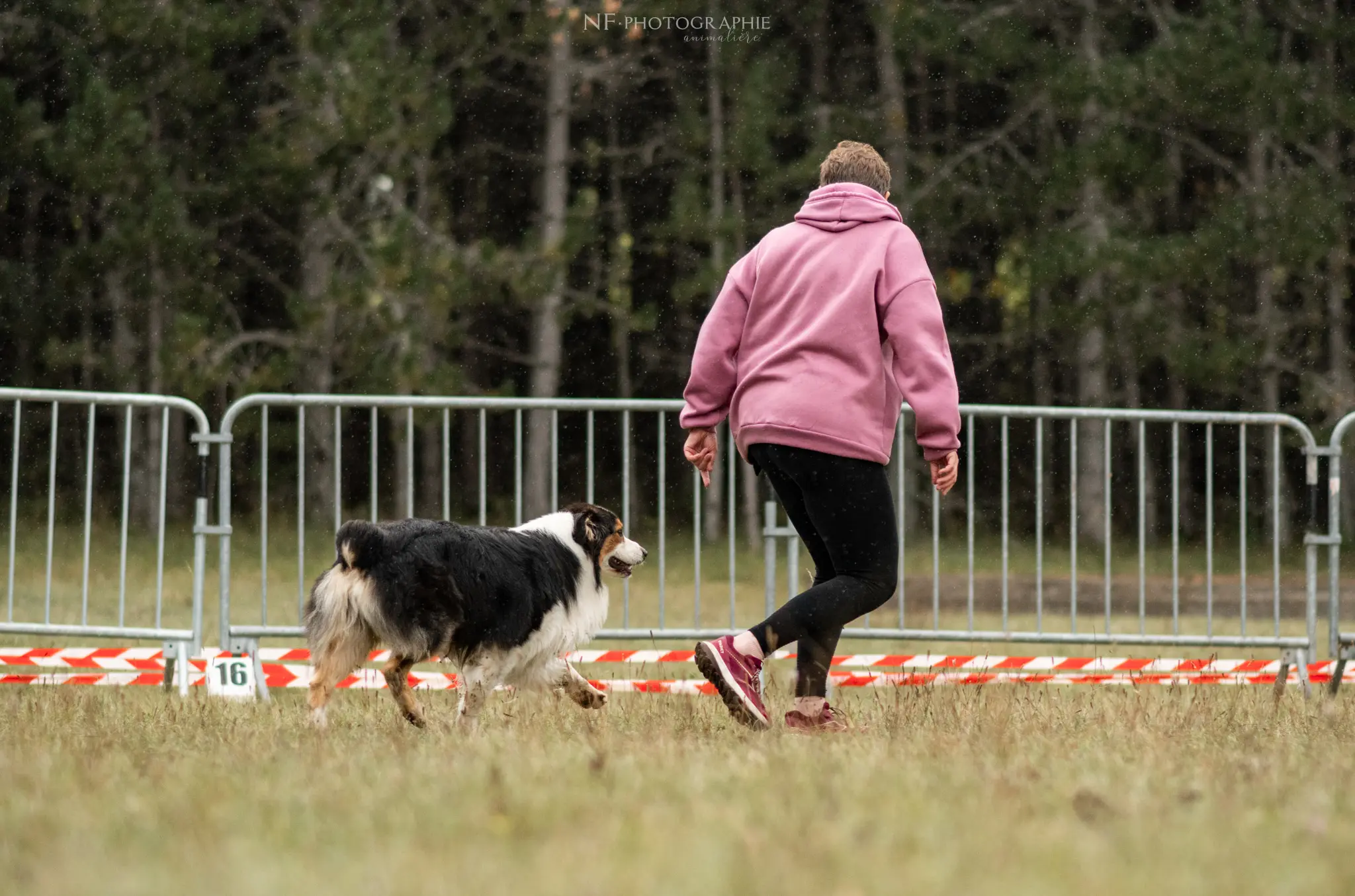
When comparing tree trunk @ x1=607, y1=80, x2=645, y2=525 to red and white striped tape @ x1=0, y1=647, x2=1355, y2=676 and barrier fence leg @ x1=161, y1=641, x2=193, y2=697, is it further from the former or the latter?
barrier fence leg @ x1=161, y1=641, x2=193, y2=697

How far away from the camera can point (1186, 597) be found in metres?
13.9

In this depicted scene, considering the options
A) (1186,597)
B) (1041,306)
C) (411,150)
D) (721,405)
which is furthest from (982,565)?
(721,405)

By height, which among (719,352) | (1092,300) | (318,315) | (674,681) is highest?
(1092,300)

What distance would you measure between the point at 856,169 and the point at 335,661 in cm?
251

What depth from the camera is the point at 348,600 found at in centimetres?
572

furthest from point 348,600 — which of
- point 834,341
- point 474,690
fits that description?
point 834,341

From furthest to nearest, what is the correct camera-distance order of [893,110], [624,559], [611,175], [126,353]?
1. [611,175]
2. [893,110]
3. [126,353]
4. [624,559]

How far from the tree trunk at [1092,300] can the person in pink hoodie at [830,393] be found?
14.0m

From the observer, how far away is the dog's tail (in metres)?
5.65

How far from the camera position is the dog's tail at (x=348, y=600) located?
565cm

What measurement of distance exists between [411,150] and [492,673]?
15.0 m

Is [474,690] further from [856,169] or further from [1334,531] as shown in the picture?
[1334,531]

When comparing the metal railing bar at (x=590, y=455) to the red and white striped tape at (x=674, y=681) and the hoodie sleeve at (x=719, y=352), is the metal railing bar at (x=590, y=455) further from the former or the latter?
the hoodie sleeve at (x=719, y=352)

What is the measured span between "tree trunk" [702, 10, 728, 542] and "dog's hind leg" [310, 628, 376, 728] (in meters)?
13.8
